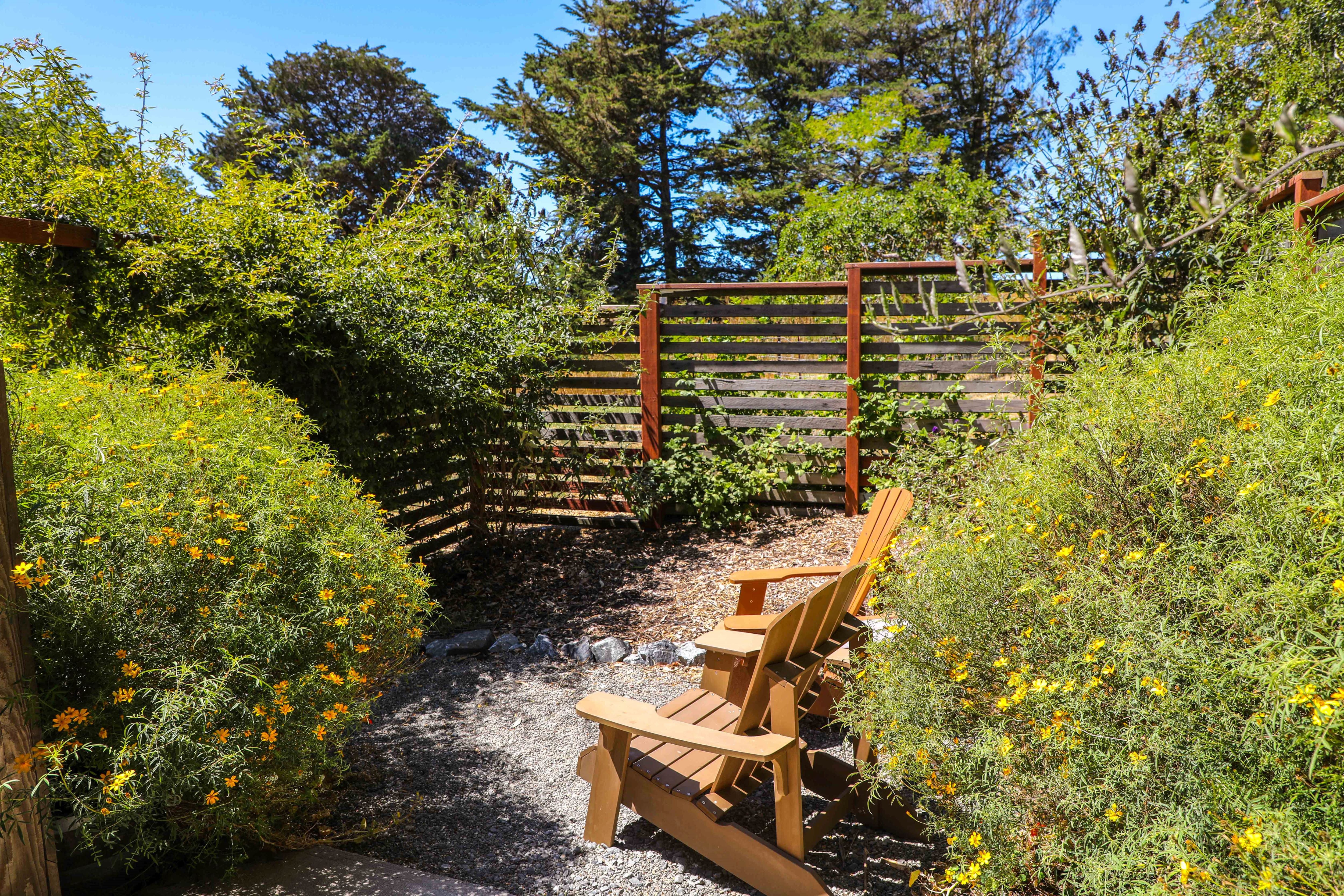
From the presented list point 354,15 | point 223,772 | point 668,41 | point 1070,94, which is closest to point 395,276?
point 223,772

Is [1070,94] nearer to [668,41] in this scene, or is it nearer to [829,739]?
[829,739]

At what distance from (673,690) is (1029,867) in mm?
2125

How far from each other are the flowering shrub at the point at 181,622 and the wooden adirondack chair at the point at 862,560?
1493 millimetres

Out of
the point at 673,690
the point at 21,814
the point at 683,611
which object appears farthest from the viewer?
the point at 683,611

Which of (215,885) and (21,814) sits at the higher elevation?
(21,814)

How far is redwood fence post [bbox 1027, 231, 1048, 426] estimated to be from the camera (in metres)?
4.67

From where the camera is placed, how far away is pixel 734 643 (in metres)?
2.52

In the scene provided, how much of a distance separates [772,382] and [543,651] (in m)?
3.06

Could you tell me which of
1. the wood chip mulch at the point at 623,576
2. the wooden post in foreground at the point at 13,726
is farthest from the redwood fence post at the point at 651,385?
the wooden post in foreground at the point at 13,726

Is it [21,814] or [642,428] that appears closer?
[21,814]

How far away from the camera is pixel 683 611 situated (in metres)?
4.79

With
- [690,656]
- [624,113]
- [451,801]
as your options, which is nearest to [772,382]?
[690,656]

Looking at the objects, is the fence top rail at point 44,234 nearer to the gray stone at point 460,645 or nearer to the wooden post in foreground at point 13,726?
the wooden post in foreground at point 13,726

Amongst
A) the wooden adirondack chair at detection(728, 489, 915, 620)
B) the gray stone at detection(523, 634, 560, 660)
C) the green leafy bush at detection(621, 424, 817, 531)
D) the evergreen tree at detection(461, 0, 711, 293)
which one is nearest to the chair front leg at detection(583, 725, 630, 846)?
the wooden adirondack chair at detection(728, 489, 915, 620)
